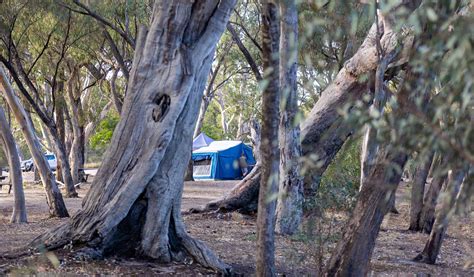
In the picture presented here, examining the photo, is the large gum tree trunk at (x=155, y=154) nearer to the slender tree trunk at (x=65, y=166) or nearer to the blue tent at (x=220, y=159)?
the slender tree trunk at (x=65, y=166)

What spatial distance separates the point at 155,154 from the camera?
6957 mm

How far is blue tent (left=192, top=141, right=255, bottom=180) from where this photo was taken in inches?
1307

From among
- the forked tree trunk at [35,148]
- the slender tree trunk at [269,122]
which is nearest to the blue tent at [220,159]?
the forked tree trunk at [35,148]

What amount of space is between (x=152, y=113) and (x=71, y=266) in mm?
1643

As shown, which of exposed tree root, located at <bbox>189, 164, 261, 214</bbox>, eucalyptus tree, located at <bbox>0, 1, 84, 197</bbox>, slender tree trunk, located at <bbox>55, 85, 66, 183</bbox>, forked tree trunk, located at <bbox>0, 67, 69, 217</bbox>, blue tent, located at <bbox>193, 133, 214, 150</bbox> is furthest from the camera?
blue tent, located at <bbox>193, 133, 214, 150</bbox>

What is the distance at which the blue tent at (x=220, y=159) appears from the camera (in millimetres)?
33188

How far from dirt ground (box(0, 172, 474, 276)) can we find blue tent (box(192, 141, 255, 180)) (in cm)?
1736

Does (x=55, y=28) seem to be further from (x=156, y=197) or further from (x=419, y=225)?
(x=156, y=197)

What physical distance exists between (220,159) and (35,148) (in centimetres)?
2065

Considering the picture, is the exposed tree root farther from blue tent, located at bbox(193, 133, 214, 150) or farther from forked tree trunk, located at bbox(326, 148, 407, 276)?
blue tent, located at bbox(193, 133, 214, 150)

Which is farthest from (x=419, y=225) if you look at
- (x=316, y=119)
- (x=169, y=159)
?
(x=169, y=159)

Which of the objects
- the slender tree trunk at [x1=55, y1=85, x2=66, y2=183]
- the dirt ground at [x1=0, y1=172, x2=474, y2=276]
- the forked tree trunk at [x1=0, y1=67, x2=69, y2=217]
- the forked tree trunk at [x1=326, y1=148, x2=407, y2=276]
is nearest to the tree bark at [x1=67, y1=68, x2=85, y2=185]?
the slender tree trunk at [x1=55, y1=85, x2=66, y2=183]

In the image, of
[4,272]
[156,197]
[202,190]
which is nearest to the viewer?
[4,272]

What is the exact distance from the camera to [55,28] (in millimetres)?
19141
